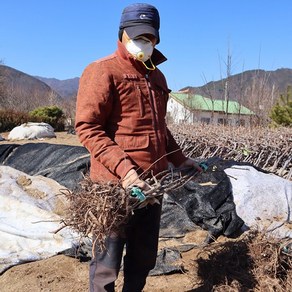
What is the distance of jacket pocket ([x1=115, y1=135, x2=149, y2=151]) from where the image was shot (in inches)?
84.8

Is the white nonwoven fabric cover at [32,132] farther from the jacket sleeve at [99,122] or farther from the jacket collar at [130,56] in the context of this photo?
Answer: the jacket sleeve at [99,122]

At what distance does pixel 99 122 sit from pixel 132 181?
0.33 meters

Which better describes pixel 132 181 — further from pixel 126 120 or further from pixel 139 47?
pixel 139 47

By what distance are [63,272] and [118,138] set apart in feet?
5.84

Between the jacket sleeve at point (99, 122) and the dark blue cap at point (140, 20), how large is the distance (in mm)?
248

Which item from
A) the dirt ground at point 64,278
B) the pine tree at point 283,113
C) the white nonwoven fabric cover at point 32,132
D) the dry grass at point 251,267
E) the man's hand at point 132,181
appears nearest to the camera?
the man's hand at point 132,181

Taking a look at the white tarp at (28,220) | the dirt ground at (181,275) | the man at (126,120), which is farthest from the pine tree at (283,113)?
the man at (126,120)

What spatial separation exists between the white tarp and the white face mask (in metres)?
1.72

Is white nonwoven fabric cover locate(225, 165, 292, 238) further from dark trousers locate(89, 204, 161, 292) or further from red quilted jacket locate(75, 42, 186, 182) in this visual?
red quilted jacket locate(75, 42, 186, 182)

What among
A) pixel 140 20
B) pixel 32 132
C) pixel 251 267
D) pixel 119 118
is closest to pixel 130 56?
pixel 140 20

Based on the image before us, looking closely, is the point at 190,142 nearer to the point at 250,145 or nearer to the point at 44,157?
the point at 250,145

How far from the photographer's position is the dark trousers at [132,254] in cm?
221

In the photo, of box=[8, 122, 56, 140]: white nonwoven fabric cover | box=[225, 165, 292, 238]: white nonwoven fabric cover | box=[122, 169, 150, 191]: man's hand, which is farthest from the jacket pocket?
box=[8, 122, 56, 140]: white nonwoven fabric cover

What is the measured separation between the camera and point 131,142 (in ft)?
7.09
